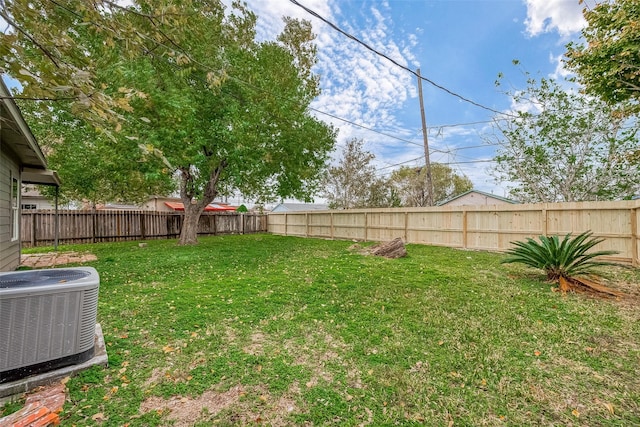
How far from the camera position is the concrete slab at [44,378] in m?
1.87

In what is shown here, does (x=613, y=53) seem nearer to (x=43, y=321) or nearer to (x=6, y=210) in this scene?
(x=43, y=321)

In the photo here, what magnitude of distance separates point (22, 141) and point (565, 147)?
50.4ft

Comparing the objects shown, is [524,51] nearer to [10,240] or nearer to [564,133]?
[564,133]

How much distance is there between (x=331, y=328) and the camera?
3133 mm

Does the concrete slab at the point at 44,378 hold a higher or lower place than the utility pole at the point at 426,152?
lower

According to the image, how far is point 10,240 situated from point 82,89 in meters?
5.97

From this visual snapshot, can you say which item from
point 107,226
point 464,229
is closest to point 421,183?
point 464,229

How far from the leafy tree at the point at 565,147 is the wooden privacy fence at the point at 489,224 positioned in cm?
454

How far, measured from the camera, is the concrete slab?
1.87 m

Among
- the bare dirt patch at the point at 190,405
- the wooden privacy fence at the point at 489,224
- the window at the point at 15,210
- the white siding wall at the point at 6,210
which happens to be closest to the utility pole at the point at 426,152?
the wooden privacy fence at the point at 489,224

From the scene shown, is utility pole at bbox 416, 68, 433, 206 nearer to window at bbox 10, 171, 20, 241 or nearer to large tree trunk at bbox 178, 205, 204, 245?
large tree trunk at bbox 178, 205, 204, 245

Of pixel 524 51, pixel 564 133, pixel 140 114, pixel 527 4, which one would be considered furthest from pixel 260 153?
pixel 564 133

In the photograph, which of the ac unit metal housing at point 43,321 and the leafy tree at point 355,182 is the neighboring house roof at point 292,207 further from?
the ac unit metal housing at point 43,321

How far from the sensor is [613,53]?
215 inches
